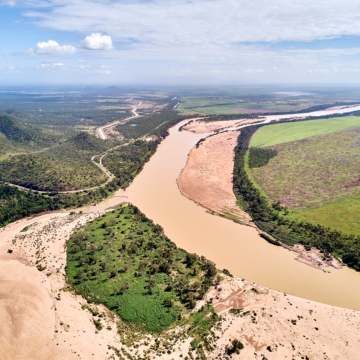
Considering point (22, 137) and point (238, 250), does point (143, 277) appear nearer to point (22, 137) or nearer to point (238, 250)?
point (238, 250)

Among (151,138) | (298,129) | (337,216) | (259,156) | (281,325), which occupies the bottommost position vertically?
(281,325)

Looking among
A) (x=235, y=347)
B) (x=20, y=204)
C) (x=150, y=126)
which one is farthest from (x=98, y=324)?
(x=150, y=126)

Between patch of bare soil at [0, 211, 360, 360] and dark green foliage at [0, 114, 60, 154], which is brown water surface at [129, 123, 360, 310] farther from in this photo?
dark green foliage at [0, 114, 60, 154]

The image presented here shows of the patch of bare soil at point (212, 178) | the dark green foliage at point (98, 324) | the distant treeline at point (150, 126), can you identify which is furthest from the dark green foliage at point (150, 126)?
the dark green foliage at point (98, 324)

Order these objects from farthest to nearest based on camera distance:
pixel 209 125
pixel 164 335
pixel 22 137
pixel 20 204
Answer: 1. pixel 209 125
2. pixel 22 137
3. pixel 20 204
4. pixel 164 335

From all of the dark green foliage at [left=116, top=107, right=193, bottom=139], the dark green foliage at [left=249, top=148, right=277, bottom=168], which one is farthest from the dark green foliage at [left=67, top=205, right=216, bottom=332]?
the dark green foliage at [left=116, top=107, right=193, bottom=139]

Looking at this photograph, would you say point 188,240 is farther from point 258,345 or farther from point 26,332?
point 26,332

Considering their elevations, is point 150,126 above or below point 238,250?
above
